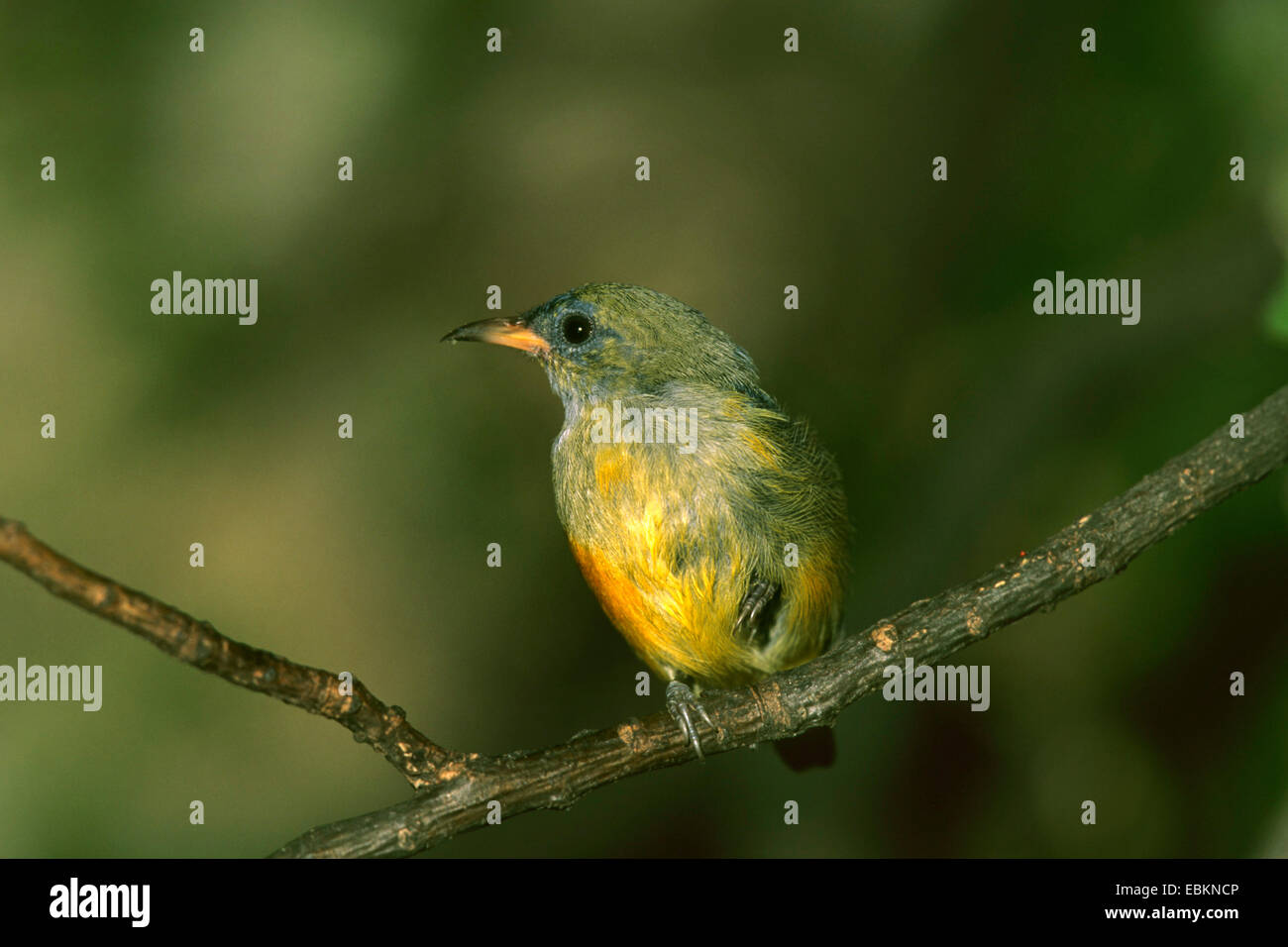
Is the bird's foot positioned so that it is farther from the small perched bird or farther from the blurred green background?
the blurred green background

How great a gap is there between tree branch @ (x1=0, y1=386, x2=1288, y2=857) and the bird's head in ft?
3.68

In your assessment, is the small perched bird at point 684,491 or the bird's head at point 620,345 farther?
the bird's head at point 620,345

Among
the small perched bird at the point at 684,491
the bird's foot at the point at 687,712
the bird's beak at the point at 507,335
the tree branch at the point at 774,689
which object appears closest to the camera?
the tree branch at the point at 774,689

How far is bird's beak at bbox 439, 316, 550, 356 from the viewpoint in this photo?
413cm

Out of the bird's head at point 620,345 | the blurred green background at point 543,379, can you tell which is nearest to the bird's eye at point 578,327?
the bird's head at point 620,345

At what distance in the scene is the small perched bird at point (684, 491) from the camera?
144 inches

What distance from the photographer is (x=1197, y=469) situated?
317 centimetres

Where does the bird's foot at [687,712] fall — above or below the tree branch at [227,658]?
below

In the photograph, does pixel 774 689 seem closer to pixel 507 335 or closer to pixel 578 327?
pixel 578 327

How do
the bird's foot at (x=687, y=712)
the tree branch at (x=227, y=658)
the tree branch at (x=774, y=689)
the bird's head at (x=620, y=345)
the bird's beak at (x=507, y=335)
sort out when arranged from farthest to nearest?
the bird's beak at (x=507, y=335), the bird's head at (x=620, y=345), the bird's foot at (x=687, y=712), the tree branch at (x=774, y=689), the tree branch at (x=227, y=658)

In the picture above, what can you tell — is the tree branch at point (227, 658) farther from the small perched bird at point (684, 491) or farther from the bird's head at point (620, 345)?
the bird's head at point (620, 345)

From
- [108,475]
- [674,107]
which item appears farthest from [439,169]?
[108,475]

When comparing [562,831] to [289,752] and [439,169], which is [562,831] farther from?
[439,169]

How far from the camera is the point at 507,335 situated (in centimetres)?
415
